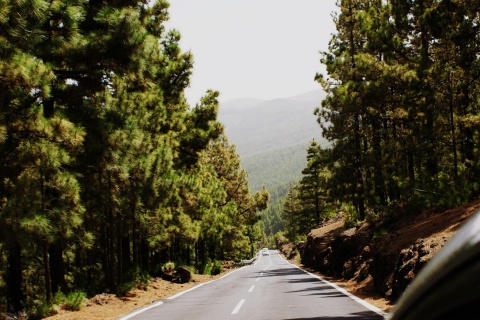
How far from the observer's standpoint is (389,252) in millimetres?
13086

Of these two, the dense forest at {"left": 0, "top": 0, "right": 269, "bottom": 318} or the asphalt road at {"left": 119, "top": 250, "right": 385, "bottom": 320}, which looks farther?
the dense forest at {"left": 0, "top": 0, "right": 269, "bottom": 318}

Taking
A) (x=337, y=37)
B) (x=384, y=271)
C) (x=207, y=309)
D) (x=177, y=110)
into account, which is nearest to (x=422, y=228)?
(x=384, y=271)

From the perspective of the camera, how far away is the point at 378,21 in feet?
50.8

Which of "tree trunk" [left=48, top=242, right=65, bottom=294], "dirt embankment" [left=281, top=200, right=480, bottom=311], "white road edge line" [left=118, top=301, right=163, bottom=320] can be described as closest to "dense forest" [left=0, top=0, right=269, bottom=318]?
"tree trunk" [left=48, top=242, right=65, bottom=294]

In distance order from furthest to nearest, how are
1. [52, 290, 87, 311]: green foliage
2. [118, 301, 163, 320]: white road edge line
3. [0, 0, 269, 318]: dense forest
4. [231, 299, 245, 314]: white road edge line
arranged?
[52, 290, 87, 311]: green foliage
[231, 299, 245, 314]: white road edge line
[118, 301, 163, 320]: white road edge line
[0, 0, 269, 318]: dense forest

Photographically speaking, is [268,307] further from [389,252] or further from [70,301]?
[70,301]

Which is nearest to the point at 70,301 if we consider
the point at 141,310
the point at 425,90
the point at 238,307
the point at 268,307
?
the point at 141,310

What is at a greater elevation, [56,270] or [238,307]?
[56,270]

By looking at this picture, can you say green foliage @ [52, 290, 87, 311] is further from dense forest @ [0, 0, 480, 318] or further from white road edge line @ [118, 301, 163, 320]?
white road edge line @ [118, 301, 163, 320]

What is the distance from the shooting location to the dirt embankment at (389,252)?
1023cm

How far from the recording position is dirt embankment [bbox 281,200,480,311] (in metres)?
10.2

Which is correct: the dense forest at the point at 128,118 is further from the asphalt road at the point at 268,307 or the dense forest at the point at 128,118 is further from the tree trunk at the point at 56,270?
the asphalt road at the point at 268,307

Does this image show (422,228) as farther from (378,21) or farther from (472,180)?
(378,21)

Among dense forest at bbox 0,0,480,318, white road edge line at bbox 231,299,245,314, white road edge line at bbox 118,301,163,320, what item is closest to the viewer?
dense forest at bbox 0,0,480,318
